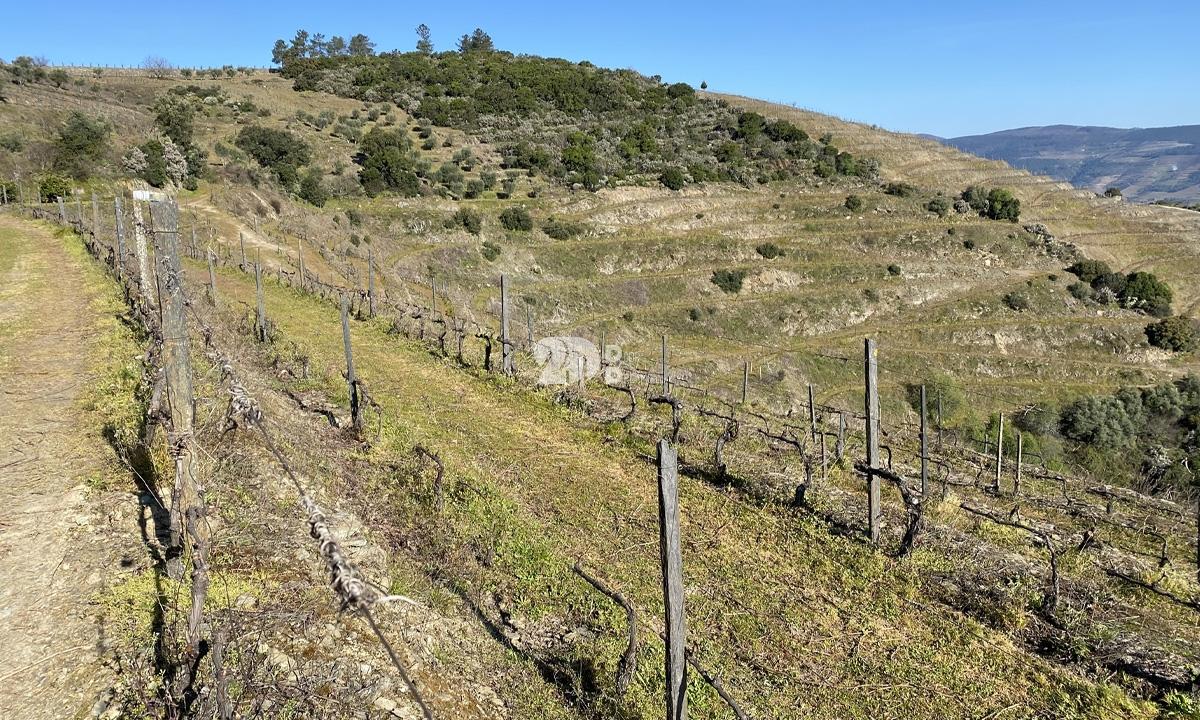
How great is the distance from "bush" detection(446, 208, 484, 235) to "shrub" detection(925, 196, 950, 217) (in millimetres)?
46713

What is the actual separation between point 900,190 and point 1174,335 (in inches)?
1153

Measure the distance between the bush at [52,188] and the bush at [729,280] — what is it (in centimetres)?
4451

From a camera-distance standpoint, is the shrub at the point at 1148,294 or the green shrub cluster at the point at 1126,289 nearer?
the shrub at the point at 1148,294

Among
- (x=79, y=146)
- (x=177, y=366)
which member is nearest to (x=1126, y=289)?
(x=177, y=366)

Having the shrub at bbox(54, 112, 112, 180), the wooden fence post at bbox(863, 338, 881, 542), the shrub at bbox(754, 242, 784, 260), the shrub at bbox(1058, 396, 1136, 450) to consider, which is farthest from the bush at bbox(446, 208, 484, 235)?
the wooden fence post at bbox(863, 338, 881, 542)

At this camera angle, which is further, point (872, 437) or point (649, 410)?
point (649, 410)

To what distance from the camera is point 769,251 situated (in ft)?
191

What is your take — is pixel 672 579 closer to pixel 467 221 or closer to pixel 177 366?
pixel 177 366

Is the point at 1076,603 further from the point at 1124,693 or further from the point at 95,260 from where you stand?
the point at 95,260

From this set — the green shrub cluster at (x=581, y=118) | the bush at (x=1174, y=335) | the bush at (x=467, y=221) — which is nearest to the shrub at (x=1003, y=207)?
the green shrub cluster at (x=581, y=118)

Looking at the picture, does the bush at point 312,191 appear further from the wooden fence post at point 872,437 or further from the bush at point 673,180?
the wooden fence post at point 872,437

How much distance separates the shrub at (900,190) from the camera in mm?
71000

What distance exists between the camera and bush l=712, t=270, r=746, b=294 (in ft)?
176

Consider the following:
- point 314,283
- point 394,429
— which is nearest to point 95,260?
point 314,283
